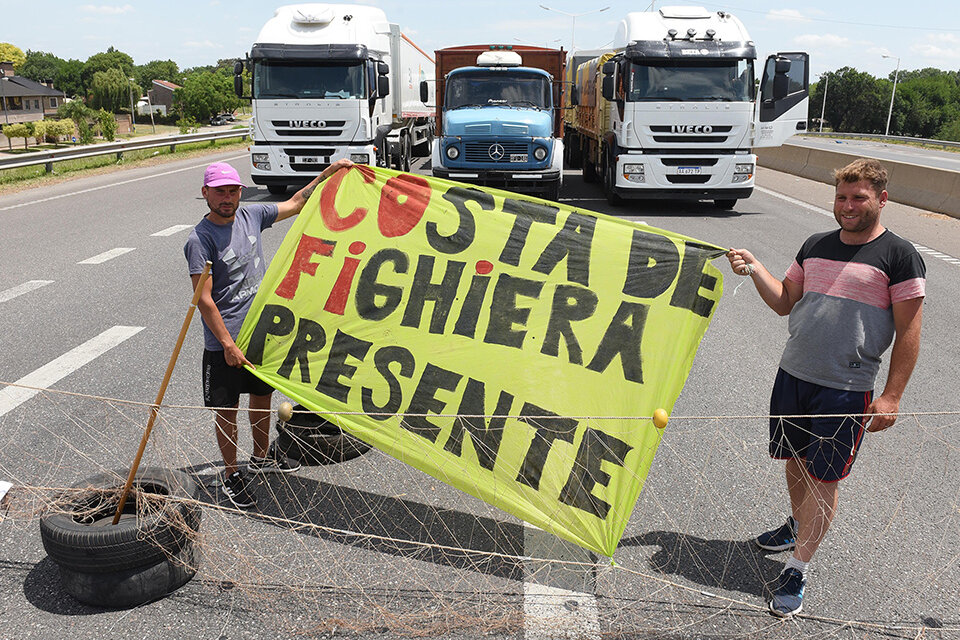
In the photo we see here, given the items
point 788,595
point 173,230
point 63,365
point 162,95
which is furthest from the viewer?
point 162,95

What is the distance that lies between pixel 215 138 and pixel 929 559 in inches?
1516

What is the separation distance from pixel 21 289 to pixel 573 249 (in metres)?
7.84

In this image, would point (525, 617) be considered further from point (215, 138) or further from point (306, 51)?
point (215, 138)

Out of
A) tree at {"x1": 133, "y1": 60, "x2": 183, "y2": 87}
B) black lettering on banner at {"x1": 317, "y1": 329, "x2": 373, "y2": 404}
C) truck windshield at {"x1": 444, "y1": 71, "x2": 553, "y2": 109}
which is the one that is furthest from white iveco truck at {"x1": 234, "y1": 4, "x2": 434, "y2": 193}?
tree at {"x1": 133, "y1": 60, "x2": 183, "y2": 87}

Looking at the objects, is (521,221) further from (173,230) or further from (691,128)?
(691,128)

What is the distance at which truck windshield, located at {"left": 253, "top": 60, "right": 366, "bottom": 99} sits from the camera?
1638cm

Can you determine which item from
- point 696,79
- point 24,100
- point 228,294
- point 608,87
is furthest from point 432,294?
point 24,100

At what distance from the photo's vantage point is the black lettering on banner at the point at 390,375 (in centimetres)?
394

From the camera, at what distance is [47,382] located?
6.14 m

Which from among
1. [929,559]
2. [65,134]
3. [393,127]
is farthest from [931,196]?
[65,134]

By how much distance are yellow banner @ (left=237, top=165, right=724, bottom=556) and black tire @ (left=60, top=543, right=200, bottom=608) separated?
1014 millimetres

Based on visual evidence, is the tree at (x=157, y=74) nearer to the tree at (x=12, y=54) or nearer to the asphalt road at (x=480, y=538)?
the tree at (x=12, y=54)

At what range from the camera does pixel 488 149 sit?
15938 millimetres

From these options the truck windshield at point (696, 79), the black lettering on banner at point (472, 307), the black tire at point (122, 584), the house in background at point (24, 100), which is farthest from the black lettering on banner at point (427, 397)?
the house in background at point (24, 100)
